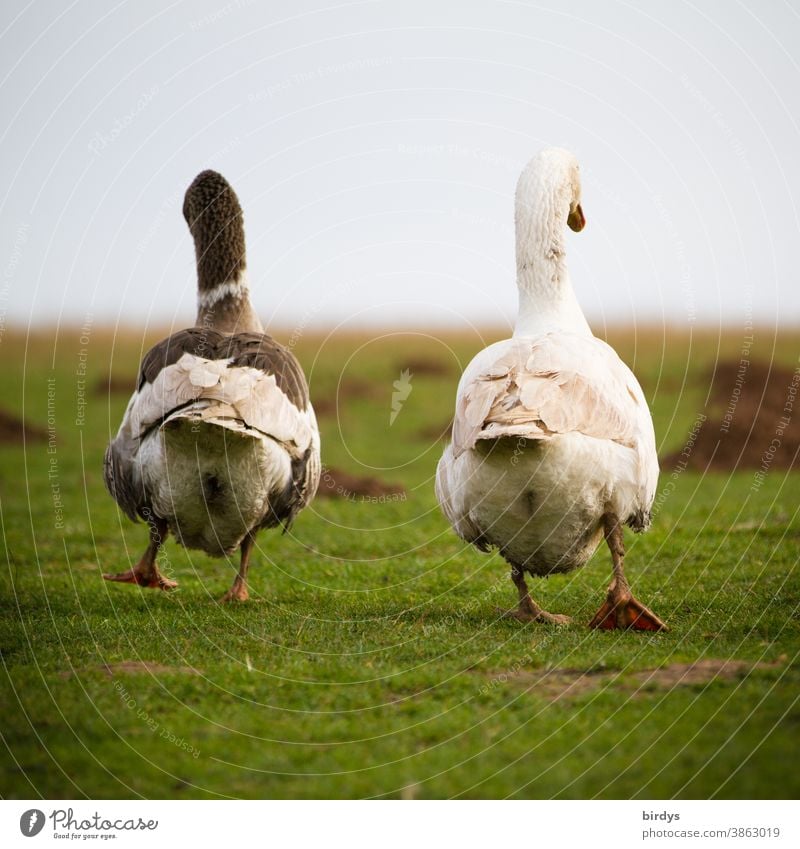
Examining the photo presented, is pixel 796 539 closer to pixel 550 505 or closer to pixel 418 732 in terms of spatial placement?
pixel 550 505

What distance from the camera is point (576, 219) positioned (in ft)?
30.0

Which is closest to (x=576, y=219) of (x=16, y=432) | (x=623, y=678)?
(x=623, y=678)

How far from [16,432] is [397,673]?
1802 cm

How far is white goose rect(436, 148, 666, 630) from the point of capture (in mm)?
6402

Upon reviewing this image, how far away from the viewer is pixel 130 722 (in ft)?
19.1

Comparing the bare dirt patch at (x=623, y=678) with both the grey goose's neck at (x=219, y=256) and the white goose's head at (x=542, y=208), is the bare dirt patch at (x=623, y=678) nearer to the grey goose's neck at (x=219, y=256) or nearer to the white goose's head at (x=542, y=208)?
the white goose's head at (x=542, y=208)

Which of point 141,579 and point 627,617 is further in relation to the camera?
point 141,579

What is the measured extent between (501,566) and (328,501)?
5045 mm

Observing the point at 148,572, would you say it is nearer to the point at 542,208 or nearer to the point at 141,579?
the point at 141,579
